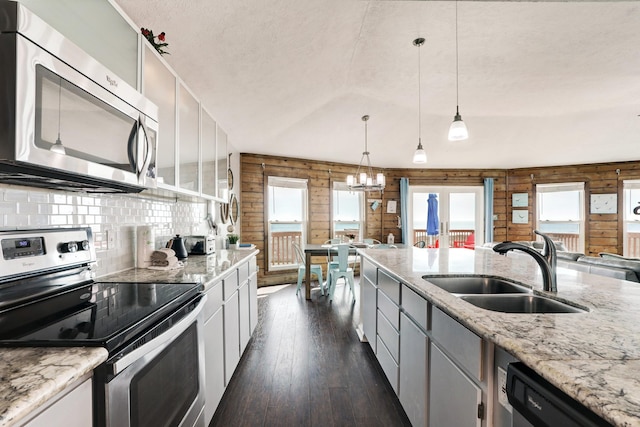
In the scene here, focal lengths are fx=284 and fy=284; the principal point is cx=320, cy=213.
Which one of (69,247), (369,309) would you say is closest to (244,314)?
(369,309)

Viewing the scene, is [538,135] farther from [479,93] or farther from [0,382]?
[0,382]

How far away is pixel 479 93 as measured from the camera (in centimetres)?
379

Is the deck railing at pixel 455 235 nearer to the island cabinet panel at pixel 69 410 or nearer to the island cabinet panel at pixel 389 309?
the island cabinet panel at pixel 389 309

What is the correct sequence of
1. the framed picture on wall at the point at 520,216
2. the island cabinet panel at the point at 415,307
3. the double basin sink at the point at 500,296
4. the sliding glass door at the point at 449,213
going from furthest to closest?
the sliding glass door at the point at 449,213, the framed picture on wall at the point at 520,216, the island cabinet panel at the point at 415,307, the double basin sink at the point at 500,296

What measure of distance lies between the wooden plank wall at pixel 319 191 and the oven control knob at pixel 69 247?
3.82m

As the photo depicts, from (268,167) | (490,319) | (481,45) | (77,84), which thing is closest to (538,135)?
(481,45)

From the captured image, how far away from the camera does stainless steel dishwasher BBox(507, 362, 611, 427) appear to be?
0.59 meters

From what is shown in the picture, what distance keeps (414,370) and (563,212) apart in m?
6.92

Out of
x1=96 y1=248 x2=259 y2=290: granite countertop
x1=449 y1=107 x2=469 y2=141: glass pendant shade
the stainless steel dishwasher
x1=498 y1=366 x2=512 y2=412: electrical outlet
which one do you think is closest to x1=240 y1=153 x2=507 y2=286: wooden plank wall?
x1=96 y1=248 x2=259 y2=290: granite countertop

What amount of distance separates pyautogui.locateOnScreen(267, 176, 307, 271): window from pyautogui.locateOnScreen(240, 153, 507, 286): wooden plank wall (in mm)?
131

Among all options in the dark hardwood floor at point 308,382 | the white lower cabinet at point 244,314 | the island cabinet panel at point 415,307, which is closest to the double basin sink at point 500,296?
the island cabinet panel at point 415,307

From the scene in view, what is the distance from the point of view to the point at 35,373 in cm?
63

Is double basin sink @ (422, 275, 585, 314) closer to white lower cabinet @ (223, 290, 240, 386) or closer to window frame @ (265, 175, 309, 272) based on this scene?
white lower cabinet @ (223, 290, 240, 386)

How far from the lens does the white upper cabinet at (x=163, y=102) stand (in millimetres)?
1583
